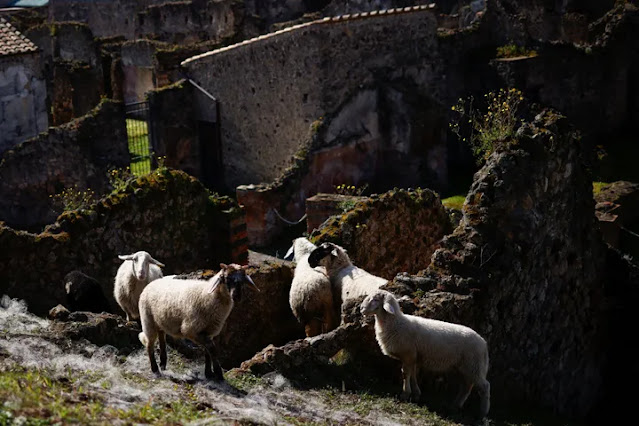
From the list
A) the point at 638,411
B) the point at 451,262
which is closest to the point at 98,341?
the point at 451,262

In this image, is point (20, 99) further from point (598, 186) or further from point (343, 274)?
point (343, 274)

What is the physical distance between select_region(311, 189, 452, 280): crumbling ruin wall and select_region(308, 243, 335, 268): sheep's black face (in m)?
1.12

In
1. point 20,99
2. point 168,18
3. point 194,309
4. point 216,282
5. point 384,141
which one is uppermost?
point 168,18

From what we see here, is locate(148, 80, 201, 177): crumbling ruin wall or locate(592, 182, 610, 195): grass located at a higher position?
locate(148, 80, 201, 177): crumbling ruin wall

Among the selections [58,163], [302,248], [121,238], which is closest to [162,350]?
[302,248]

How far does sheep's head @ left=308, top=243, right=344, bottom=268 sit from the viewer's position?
11.1 m

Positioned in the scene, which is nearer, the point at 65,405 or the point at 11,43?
the point at 65,405

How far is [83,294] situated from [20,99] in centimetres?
1094

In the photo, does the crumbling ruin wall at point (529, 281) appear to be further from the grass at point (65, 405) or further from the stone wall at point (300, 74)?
the stone wall at point (300, 74)

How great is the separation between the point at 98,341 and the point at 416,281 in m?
3.13

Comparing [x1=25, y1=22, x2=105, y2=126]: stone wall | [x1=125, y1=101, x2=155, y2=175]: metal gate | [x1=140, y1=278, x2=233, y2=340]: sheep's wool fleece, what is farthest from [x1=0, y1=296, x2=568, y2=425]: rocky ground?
[x1=25, y1=22, x2=105, y2=126]: stone wall

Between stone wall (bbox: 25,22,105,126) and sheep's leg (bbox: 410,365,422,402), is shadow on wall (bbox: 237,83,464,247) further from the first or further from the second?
sheep's leg (bbox: 410,365,422,402)

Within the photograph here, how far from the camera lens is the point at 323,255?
11.1 m

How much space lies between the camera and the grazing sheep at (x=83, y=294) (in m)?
10.6
